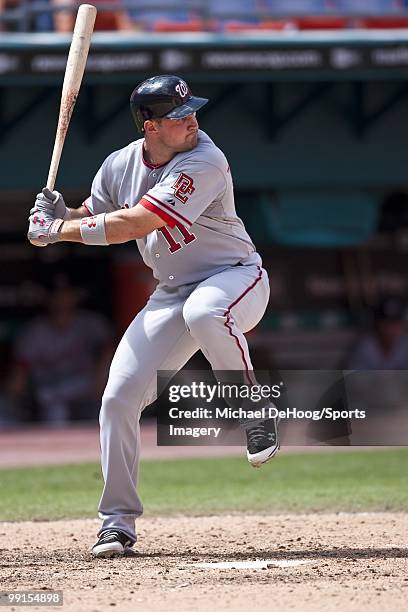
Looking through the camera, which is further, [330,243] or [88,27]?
[330,243]

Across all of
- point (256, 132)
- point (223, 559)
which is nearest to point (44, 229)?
point (223, 559)

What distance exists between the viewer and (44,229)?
452 cm

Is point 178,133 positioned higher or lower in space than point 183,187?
higher

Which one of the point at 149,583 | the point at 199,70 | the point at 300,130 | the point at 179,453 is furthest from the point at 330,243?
the point at 149,583

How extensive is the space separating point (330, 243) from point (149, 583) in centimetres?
775

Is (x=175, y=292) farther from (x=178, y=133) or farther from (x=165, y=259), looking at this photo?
(x=178, y=133)

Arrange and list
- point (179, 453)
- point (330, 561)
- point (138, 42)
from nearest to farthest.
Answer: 1. point (330, 561)
2. point (179, 453)
3. point (138, 42)

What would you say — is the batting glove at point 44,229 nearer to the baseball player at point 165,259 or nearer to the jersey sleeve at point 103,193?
the baseball player at point 165,259

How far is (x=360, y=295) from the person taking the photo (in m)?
12.8

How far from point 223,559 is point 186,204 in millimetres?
1363

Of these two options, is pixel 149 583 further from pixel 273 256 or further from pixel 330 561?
pixel 273 256

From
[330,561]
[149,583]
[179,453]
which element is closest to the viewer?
[149,583]

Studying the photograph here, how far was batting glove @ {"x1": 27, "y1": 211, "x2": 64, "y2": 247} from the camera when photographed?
14.8 feet

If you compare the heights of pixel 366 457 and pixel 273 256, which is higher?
pixel 273 256
